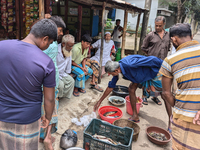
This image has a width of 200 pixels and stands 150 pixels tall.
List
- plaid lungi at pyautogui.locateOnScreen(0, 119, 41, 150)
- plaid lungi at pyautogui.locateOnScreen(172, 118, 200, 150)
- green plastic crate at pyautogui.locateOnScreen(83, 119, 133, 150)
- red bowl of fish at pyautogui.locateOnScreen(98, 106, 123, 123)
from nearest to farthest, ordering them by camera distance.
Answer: plaid lungi at pyautogui.locateOnScreen(0, 119, 41, 150) → plaid lungi at pyautogui.locateOnScreen(172, 118, 200, 150) → green plastic crate at pyautogui.locateOnScreen(83, 119, 133, 150) → red bowl of fish at pyautogui.locateOnScreen(98, 106, 123, 123)

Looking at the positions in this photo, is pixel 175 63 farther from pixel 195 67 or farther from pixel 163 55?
pixel 163 55

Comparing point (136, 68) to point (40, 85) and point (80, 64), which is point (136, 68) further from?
point (80, 64)

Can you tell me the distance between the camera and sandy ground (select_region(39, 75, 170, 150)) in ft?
9.55

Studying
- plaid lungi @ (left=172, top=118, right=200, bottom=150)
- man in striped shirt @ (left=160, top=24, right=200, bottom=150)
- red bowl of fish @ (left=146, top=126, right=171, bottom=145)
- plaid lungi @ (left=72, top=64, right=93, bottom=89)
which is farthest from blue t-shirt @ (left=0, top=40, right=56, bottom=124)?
plaid lungi @ (left=72, top=64, right=93, bottom=89)

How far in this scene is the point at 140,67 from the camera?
3.00 meters

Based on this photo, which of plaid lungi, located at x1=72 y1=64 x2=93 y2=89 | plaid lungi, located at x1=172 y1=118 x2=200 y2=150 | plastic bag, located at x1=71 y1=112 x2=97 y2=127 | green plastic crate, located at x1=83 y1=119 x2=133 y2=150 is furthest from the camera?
plaid lungi, located at x1=72 y1=64 x2=93 y2=89

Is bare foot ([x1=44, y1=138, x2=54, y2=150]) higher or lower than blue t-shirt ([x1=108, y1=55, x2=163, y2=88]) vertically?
lower

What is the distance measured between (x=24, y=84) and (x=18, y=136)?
522mm

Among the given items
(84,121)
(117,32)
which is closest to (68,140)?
(84,121)

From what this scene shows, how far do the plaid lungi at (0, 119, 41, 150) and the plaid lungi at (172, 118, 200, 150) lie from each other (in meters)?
1.43

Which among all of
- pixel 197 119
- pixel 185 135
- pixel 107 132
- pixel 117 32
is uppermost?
pixel 117 32

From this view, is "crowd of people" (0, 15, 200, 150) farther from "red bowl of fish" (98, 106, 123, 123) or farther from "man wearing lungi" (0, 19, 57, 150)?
"red bowl of fish" (98, 106, 123, 123)

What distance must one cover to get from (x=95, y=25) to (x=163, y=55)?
5733 mm

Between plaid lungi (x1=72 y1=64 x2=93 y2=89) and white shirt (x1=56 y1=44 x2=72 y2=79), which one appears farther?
plaid lungi (x1=72 y1=64 x2=93 y2=89)
